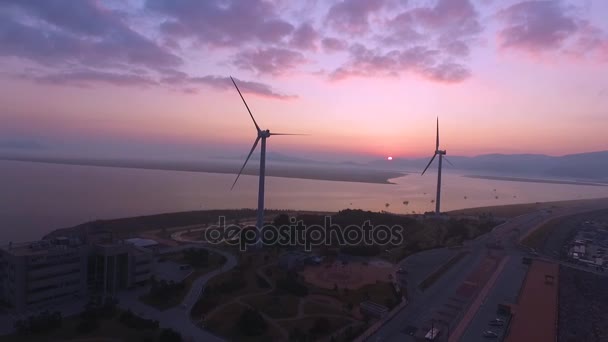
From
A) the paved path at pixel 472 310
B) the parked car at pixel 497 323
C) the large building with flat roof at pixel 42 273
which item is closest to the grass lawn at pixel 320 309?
the paved path at pixel 472 310

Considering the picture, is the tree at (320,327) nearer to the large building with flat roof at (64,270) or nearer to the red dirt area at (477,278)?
the red dirt area at (477,278)

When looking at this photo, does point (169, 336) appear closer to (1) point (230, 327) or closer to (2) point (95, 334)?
(1) point (230, 327)

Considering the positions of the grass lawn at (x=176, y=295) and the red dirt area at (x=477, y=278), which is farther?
the red dirt area at (x=477, y=278)

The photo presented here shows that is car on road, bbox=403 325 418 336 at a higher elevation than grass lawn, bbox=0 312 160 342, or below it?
higher

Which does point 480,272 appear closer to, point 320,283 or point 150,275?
point 320,283

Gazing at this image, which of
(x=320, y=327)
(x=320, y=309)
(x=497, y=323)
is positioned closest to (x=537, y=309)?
(x=497, y=323)

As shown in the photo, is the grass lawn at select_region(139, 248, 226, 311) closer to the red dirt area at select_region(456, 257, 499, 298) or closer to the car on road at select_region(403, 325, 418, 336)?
the car on road at select_region(403, 325, 418, 336)

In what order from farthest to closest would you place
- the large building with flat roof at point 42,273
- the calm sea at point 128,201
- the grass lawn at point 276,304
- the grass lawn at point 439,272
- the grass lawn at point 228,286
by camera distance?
the calm sea at point 128,201, the grass lawn at point 439,272, the grass lawn at point 228,286, the grass lawn at point 276,304, the large building with flat roof at point 42,273

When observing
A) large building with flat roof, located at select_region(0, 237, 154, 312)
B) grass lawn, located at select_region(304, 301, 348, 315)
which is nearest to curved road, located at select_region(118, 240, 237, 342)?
large building with flat roof, located at select_region(0, 237, 154, 312)
